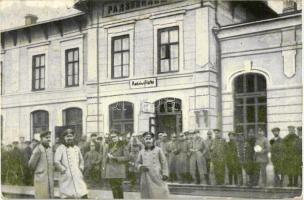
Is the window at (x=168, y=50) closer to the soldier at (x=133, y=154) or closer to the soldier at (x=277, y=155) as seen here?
the soldier at (x=133, y=154)

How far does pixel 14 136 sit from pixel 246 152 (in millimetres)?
2859

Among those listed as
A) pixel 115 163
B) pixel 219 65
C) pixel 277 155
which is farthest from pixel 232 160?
pixel 115 163

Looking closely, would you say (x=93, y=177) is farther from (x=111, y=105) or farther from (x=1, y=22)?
(x=1, y=22)

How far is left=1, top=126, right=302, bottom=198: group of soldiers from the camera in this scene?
484cm

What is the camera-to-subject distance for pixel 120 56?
5.56 meters

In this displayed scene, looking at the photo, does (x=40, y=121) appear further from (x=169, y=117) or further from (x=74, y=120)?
(x=169, y=117)

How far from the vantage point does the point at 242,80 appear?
16.5ft

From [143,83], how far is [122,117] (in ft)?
1.51

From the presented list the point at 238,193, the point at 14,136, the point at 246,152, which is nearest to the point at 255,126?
the point at 246,152

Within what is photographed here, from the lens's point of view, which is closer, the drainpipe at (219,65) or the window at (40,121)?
the drainpipe at (219,65)

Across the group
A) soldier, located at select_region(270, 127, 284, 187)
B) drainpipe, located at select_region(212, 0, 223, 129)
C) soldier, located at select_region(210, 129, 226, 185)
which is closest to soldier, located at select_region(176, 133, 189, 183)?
soldier, located at select_region(210, 129, 226, 185)

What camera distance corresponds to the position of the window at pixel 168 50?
531 cm

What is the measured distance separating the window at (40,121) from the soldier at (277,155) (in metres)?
2.66

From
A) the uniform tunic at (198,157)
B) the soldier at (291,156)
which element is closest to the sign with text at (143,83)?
the uniform tunic at (198,157)
